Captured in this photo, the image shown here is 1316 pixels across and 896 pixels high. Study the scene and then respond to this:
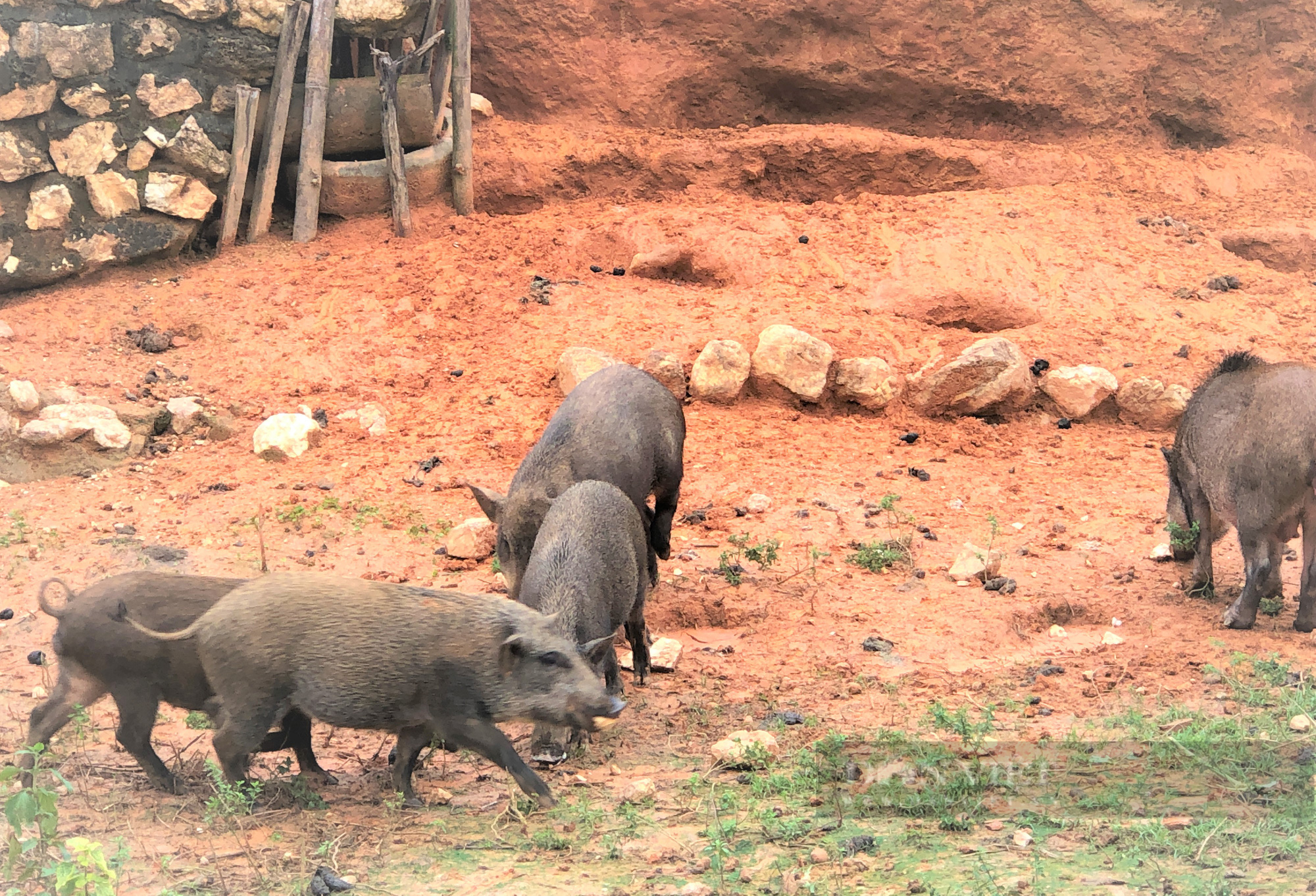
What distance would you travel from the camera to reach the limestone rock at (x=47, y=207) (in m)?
10.2

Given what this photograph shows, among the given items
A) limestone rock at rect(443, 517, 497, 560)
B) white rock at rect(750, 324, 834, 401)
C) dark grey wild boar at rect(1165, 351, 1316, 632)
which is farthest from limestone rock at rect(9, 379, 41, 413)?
dark grey wild boar at rect(1165, 351, 1316, 632)

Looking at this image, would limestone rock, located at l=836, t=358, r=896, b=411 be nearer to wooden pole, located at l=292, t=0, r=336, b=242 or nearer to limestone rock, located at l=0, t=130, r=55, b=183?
wooden pole, located at l=292, t=0, r=336, b=242

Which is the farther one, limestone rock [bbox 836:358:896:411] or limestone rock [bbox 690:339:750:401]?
limestone rock [bbox 836:358:896:411]

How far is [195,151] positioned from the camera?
424 inches

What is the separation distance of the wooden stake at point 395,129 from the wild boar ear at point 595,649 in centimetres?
723

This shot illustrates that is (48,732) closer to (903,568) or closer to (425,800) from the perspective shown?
(425,800)

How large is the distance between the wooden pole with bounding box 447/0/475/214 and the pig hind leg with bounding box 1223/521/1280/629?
7.86 m

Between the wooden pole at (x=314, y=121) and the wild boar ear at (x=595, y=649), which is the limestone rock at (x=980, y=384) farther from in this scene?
the wooden pole at (x=314, y=121)

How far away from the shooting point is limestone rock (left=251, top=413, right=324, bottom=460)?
8688mm

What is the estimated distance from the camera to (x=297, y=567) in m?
7.14

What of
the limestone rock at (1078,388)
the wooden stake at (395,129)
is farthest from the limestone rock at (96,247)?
the limestone rock at (1078,388)

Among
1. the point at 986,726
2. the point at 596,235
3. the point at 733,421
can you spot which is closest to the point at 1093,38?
the point at 596,235

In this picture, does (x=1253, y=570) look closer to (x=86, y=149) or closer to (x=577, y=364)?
(x=577, y=364)

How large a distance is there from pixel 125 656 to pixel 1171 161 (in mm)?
12697
